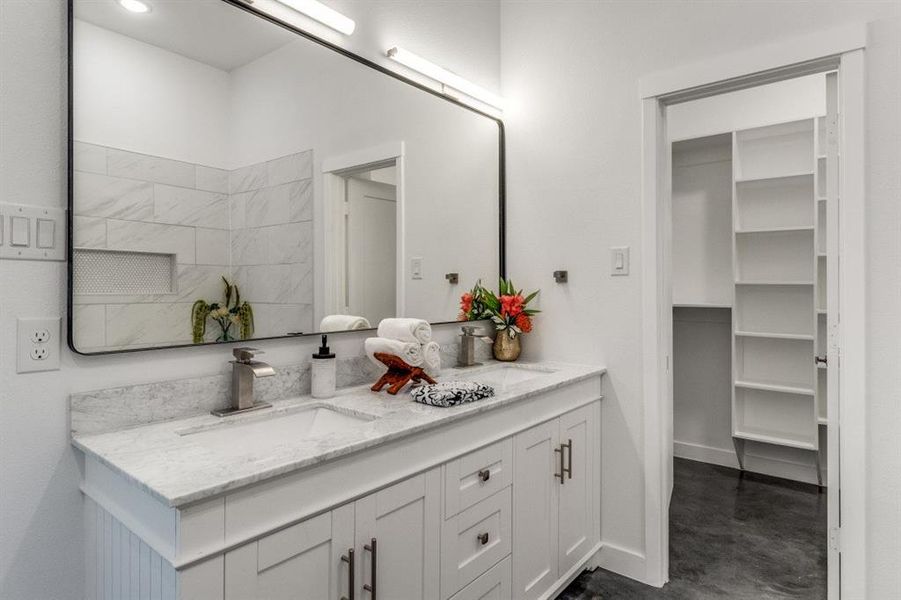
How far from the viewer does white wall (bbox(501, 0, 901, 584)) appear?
2086 millimetres

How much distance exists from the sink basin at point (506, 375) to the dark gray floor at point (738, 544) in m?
0.84

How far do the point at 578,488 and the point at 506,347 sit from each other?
2.25 feet

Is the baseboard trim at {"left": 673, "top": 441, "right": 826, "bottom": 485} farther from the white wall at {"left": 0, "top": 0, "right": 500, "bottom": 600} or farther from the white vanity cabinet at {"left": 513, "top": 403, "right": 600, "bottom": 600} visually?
the white wall at {"left": 0, "top": 0, "right": 500, "bottom": 600}

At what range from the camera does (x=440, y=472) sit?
1.40 metres

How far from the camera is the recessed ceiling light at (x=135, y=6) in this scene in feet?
4.22

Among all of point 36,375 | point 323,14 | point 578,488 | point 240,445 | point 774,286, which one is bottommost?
point 578,488

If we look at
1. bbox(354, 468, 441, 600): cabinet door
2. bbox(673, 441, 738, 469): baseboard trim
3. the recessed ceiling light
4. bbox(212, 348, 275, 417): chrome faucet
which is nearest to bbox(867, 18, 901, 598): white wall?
bbox(354, 468, 441, 600): cabinet door

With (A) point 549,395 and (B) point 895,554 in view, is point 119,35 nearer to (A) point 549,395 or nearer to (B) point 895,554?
(A) point 549,395

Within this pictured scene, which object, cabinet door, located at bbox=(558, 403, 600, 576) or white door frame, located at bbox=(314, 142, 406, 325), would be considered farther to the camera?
cabinet door, located at bbox=(558, 403, 600, 576)

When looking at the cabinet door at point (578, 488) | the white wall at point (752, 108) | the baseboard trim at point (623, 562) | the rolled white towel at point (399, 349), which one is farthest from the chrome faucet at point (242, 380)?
the white wall at point (752, 108)

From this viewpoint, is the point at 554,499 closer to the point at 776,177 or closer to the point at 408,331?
the point at 408,331

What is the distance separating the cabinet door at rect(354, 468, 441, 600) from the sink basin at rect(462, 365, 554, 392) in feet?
2.58

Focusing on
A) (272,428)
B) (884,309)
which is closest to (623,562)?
(884,309)

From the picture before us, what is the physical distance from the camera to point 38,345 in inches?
45.8
